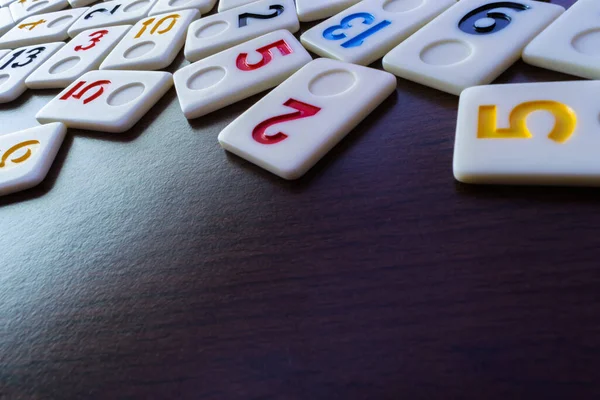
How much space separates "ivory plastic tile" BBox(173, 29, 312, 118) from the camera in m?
0.45

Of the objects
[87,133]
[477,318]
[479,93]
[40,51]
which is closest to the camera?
[477,318]

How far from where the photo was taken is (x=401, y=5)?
0.51m

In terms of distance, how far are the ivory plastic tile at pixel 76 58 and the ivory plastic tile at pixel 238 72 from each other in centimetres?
16

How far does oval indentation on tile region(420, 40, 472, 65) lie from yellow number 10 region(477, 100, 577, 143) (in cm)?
8

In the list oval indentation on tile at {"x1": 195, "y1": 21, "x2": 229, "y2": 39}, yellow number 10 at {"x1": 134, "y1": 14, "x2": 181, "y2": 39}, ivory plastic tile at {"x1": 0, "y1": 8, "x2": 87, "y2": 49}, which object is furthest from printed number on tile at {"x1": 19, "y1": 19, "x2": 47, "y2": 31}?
oval indentation on tile at {"x1": 195, "y1": 21, "x2": 229, "y2": 39}

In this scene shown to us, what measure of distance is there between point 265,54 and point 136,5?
0.35m

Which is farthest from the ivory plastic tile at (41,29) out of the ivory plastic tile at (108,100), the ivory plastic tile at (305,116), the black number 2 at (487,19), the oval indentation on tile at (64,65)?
the black number 2 at (487,19)

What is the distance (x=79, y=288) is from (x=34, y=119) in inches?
11.4

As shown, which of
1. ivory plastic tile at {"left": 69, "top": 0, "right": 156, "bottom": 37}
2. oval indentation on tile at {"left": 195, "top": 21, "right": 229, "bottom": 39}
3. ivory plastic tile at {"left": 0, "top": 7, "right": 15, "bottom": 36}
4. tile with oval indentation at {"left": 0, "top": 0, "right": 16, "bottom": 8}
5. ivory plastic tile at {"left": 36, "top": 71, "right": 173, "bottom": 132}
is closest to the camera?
ivory plastic tile at {"left": 36, "top": 71, "right": 173, "bottom": 132}

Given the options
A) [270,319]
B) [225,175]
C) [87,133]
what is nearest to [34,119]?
[87,133]

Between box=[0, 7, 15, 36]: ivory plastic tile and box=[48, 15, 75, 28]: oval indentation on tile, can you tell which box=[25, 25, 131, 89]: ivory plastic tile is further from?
box=[0, 7, 15, 36]: ivory plastic tile

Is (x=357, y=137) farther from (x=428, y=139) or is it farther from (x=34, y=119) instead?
(x=34, y=119)

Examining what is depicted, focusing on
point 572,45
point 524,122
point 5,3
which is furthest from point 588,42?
point 5,3

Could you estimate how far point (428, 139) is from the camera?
361 mm
